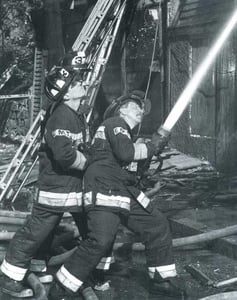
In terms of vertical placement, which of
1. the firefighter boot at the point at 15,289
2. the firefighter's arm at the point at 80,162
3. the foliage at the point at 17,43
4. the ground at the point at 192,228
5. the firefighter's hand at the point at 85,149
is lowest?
the ground at the point at 192,228

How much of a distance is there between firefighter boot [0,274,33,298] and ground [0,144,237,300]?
6 cm

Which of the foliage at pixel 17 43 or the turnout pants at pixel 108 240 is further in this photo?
the foliage at pixel 17 43

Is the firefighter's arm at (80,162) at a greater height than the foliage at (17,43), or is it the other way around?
the foliage at (17,43)

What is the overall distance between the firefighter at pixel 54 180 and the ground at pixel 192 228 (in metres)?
0.31

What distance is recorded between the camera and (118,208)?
4359 millimetres

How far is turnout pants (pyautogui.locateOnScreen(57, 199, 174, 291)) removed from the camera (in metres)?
4.23

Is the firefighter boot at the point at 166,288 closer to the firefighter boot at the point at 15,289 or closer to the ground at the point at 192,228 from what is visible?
the ground at the point at 192,228

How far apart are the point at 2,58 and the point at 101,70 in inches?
314

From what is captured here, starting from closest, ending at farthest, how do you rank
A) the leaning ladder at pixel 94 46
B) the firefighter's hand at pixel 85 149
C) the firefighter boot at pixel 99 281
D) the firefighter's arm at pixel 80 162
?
the firefighter's arm at pixel 80 162 < the firefighter's hand at pixel 85 149 < the firefighter boot at pixel 99 281 < the leaning ladder at pixel 94 46

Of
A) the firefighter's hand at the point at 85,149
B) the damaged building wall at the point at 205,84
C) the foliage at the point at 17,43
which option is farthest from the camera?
the foliage at the point at 17,43

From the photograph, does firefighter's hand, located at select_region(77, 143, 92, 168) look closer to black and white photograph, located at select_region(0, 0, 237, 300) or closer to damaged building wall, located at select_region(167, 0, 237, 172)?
black and white photograph, located at select_region(0, 0, 237, 300)

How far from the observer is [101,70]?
909cm

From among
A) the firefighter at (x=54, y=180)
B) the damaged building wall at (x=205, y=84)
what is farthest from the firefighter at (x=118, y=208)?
the damaged building wall at (x=205, y=84)

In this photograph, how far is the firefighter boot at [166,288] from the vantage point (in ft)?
14.8
